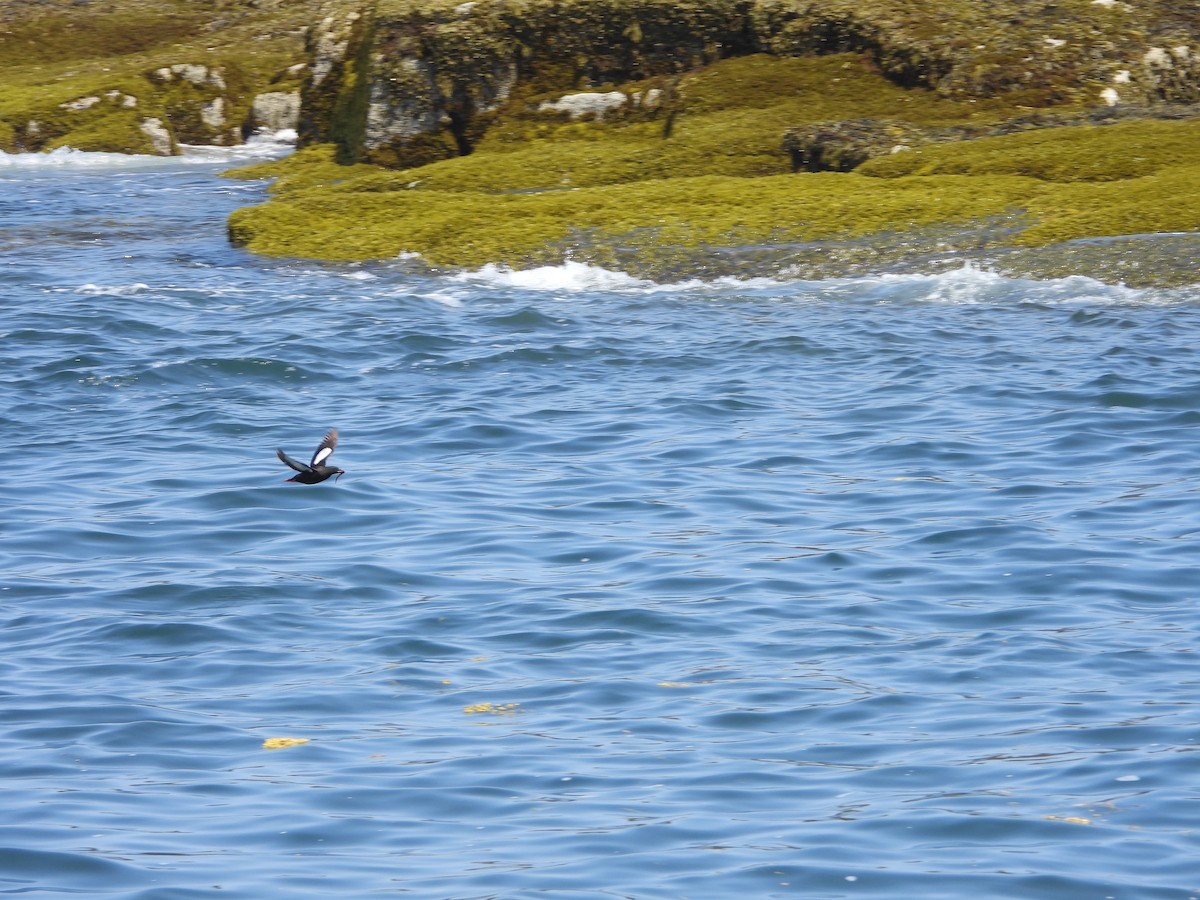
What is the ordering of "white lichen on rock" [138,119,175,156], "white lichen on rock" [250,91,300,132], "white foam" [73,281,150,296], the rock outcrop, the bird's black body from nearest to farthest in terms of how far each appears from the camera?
the bird's black body < "white foam" [73,281,150,296] < the rock outcrop < "white lichen on rock" [138,119,175,156] < "white lichen on rock" [250,91,300,132]

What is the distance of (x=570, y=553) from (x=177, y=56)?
32.0 m

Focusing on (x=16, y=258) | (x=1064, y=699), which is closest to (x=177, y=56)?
(x=16, y=258)

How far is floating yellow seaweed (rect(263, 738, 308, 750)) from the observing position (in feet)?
24.4

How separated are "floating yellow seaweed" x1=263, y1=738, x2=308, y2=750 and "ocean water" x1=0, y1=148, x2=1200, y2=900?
42 mm

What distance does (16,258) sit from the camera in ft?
71.6

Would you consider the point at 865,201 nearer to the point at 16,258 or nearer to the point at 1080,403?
the point at 1080,403

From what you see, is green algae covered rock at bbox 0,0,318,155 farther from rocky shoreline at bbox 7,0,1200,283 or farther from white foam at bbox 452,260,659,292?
white foam at bbox 452,260,659,292

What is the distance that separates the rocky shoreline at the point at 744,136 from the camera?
18672 millimetres

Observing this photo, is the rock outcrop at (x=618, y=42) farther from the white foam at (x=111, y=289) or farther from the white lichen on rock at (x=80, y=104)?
the white lichen on rock at (x=80, y=104)

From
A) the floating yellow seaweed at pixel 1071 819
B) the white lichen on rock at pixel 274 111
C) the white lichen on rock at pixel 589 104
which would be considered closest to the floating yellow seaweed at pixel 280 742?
the floating yellow seaweed at pixel 1071 819

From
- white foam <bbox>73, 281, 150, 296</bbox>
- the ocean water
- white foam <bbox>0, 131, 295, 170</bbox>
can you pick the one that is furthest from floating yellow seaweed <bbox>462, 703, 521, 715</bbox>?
white foam <bbox>0, 131, 295, 170</bbox>

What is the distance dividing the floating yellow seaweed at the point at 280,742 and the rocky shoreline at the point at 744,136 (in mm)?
11699

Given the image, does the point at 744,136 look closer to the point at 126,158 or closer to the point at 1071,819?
the point at 126,158

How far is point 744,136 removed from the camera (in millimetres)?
23453
